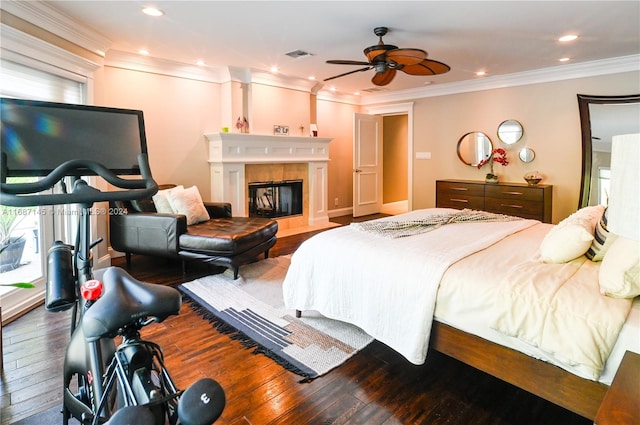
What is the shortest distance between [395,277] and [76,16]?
343cm

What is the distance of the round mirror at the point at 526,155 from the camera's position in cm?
532

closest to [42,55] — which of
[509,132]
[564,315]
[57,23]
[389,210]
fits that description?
[57,23]

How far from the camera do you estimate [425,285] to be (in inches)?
74.1

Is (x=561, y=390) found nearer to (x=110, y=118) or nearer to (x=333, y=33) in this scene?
(x=110, y=118)

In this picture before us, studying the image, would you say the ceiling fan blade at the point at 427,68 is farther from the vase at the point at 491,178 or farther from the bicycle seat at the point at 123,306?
the bicycle seat at the point at 123,306

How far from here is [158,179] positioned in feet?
15.5

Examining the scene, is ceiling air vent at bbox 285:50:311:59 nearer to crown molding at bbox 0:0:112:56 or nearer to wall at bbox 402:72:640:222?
crown molding at bbox 0:0:112:56

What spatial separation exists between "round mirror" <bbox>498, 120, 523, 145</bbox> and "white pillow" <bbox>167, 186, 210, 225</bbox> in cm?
451

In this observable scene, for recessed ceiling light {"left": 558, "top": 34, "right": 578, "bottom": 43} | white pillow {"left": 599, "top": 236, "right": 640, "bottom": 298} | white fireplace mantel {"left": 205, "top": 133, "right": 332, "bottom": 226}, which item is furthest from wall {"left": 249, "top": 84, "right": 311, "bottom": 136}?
white pillow {"left": 599, "top": 236, "right": 640, "bottom": 298}

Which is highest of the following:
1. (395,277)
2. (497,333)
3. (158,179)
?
(158,179)

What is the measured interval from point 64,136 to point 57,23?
270 centimetres

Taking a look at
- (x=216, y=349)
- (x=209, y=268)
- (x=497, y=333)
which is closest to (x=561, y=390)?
(x=497, y=333)

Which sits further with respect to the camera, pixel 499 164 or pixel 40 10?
pixel 499 164

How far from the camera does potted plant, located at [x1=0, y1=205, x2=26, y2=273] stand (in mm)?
2738
